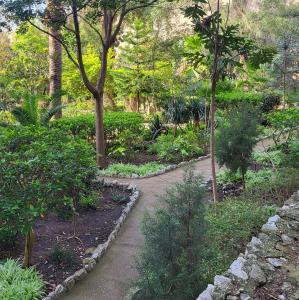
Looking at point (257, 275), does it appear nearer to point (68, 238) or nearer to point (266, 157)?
point (68, 238)

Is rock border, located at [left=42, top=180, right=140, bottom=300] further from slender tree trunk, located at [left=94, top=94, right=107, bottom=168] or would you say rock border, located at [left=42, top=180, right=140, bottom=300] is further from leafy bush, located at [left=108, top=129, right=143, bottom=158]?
leafy bush, located at [left=108, top=129, right=143, bottom=158]

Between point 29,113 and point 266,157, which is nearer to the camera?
point 29,113

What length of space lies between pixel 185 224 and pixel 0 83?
12828 millimetres

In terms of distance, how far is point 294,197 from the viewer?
212 inches

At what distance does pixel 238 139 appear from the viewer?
5.93 meters

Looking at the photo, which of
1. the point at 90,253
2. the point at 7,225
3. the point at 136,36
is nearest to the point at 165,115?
the point at 136,36

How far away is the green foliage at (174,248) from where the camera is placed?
2.90 m

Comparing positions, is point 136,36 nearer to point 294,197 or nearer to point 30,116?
point 30,116

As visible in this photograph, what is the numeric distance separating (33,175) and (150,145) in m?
7.03

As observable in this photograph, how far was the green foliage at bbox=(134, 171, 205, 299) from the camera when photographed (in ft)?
9.53

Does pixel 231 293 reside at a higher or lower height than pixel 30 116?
lower

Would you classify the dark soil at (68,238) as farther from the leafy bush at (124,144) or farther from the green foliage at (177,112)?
the green foliage at (177,112)

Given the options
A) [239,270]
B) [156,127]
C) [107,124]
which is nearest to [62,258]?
[239,270]

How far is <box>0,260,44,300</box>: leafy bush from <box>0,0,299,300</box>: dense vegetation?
13 millimetres
